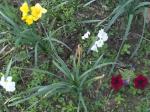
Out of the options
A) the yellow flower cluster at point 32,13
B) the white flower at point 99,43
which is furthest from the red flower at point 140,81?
the yellow flower cluster at point 32,13

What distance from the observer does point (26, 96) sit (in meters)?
3.16

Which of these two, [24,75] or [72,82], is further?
[24,75]

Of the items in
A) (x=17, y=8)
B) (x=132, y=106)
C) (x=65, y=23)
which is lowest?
(x=132, y=106)

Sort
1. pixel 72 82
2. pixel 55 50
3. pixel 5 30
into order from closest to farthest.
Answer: pixel 72 82, pixel 55 50, pixel 5 30

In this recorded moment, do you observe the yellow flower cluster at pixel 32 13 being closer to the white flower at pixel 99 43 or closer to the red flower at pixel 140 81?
the white flower at pixel 99 43

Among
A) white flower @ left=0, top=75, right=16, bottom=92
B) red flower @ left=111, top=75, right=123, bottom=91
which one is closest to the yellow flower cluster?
white flower @ left=0, top=75, right=16, bottom=92

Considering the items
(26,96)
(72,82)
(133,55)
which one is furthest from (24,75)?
(133,55)

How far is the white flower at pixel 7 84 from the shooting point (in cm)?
309

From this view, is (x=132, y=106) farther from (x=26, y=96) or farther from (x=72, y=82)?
(x=26, y=96)

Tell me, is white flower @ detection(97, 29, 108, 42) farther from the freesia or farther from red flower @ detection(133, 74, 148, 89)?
red flower @ detection(133, 74, 148, 89)

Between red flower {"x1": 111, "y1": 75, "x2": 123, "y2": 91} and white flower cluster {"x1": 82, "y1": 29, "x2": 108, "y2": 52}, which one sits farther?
white flower cluster {"x1": 82, "y1": 29, "x2": 108, "y2": 52}

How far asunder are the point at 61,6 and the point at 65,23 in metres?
0.16

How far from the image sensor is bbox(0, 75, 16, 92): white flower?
3.09 m

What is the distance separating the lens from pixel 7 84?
3.12m
